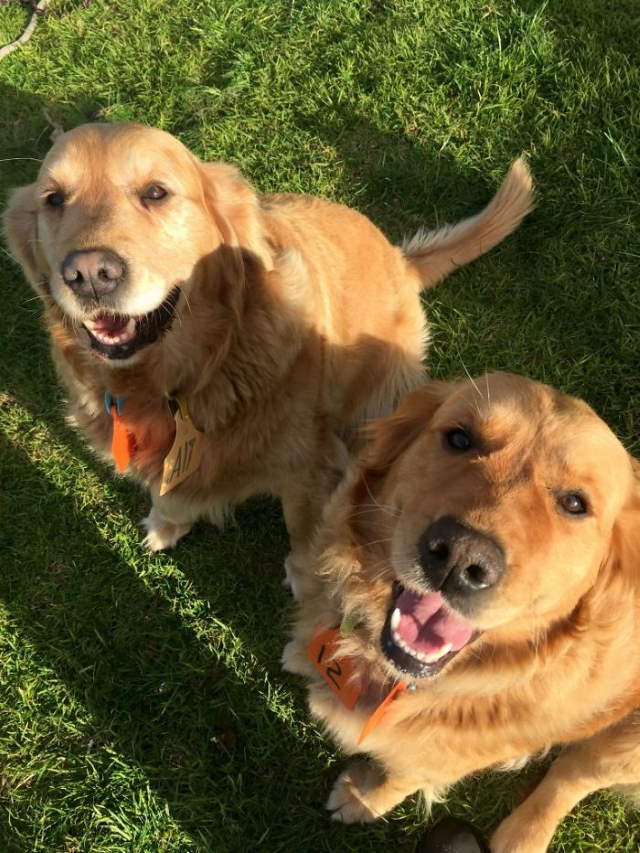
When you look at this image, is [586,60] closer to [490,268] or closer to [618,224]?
[618,224]

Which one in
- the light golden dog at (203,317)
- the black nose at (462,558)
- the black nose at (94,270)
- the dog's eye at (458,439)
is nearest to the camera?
the black nose at (462,558)

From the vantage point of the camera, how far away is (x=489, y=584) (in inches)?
62.7

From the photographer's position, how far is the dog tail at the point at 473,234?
350cm

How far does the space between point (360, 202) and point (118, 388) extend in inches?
95.2

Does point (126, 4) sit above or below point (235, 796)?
above

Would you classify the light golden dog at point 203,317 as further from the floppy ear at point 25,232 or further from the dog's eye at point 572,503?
the dog's eye at point 572,503

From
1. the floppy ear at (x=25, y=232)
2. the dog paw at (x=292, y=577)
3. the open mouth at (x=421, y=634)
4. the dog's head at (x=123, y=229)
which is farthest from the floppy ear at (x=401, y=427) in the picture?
the floppy ear at (x=25, y=232)

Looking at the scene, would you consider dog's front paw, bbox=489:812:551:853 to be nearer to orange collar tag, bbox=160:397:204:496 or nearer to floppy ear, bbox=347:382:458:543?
floppy ear, bbox=347:382:458:543

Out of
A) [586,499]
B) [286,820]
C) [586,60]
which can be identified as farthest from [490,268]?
[286,820]

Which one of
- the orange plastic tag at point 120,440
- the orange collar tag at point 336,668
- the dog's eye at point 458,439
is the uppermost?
the dog's eye at point 458,439

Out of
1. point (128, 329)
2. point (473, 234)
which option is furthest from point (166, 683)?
point (473, 234)

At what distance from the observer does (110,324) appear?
7.57 ft

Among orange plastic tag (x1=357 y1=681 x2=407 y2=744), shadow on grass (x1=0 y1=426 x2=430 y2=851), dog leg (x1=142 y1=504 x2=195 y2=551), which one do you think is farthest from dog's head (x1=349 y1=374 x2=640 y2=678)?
dog leg (x1=142 y1=504 x2=195 y2=551)

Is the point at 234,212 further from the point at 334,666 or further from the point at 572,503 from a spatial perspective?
the point at 334,666
